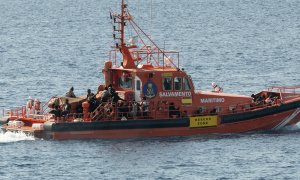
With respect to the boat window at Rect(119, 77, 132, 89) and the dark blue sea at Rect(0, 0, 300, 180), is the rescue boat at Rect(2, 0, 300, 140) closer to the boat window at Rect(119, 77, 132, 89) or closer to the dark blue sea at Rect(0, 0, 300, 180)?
the boat window at Rect(119, 77, 132, 89)

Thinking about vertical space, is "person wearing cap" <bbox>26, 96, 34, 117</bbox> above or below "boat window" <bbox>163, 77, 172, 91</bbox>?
below

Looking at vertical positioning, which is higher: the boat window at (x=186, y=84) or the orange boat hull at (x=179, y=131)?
the boat window at (x=186, y=84)

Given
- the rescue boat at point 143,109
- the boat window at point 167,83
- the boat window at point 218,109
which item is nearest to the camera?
the rescue boat at point 143,109

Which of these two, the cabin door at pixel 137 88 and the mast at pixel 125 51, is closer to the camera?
the cabin door at pixel 137 88

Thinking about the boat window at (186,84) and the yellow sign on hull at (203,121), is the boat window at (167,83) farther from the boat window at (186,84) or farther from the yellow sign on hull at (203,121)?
the yellow sign on hull at (203,121)

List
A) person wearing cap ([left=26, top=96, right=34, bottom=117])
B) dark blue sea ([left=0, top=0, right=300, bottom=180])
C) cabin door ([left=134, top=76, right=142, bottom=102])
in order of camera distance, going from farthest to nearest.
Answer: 1. person wearing cap ([left=26, top=96, right=34, bottom=117])
2. cabin door ([left=134, top=76, right=142, bottom=102])
3. dark blue sea ([left=0, top=0, right=300, bottom=180])

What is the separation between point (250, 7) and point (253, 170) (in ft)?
401

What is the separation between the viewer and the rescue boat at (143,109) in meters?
54.1

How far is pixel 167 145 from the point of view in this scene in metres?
53.2

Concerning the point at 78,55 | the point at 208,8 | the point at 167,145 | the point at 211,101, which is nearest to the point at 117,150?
the point at 167,145

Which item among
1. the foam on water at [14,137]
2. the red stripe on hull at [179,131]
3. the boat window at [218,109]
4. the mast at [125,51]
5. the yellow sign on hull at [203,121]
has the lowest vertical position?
→ the foam on water at [14,137]

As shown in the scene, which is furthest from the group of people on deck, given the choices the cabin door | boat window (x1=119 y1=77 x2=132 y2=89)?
boat window (x1=119 y1=77 x2=132 y2=89)

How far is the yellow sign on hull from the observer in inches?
2168

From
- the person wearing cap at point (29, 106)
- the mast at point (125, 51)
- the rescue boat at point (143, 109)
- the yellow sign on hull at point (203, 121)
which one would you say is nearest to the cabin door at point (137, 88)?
the rescue boat at point (143, 109)
